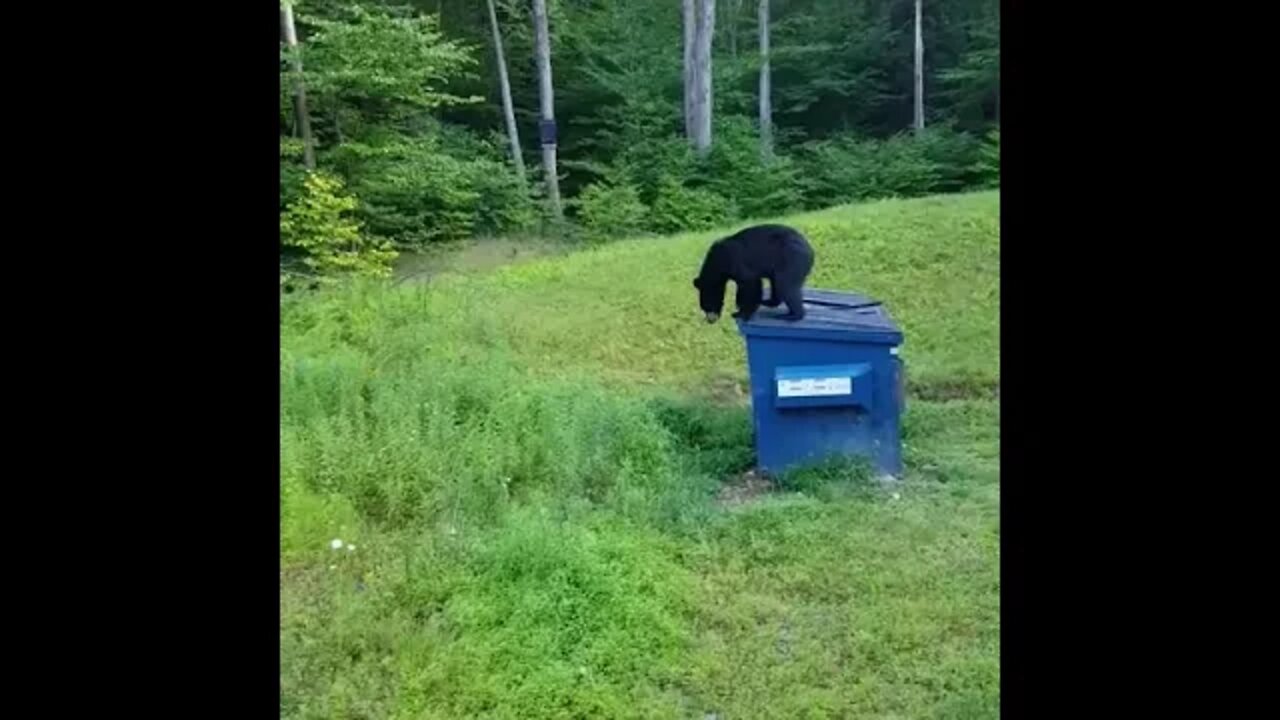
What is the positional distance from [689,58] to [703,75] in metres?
0.14

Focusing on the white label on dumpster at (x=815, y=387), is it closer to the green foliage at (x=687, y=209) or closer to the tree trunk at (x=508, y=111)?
the green foliage at (x=687, y=209)

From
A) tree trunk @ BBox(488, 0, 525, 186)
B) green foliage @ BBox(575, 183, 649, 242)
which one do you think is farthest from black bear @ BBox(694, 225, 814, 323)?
tree trunk @ BBox(488, 0, 525, 186)

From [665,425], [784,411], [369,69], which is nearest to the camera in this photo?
[784,411]

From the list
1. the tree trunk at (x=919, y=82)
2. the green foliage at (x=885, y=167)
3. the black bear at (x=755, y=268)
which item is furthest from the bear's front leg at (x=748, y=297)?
the tree trunk at (x=919, y=82)

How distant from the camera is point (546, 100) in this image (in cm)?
462

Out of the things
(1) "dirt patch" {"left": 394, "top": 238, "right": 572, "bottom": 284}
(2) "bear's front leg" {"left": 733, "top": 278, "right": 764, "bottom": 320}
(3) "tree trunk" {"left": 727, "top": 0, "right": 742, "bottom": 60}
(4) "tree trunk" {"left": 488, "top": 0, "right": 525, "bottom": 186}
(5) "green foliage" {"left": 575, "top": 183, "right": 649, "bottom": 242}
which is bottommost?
(2) "bear's front leg" {"left": 733, "top": 278, "right": 764, "bottom": 320}

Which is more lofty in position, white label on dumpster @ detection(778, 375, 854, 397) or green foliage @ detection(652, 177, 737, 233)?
green foliage @ detection(652, 177, 737, 233)

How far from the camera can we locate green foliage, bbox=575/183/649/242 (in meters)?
4.33

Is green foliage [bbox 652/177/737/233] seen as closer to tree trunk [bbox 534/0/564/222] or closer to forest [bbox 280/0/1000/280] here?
forest [bbox 280/0/1000/280]
